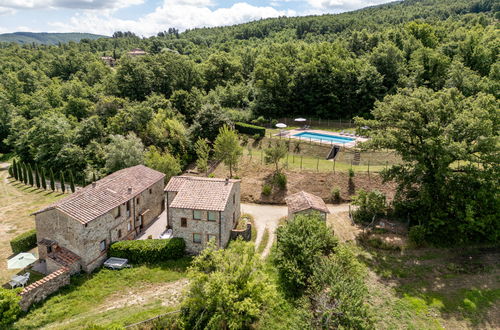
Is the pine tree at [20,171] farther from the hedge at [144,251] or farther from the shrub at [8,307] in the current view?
the shrub at [8,307]

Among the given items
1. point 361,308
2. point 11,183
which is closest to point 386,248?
point 361,308

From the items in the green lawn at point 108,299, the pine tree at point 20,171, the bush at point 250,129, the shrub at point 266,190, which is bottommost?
the green lawn at point 108,299

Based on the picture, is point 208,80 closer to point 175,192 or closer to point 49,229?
point 175,192

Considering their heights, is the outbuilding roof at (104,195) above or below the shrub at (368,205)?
above

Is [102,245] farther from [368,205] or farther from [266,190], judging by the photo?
[368,205]

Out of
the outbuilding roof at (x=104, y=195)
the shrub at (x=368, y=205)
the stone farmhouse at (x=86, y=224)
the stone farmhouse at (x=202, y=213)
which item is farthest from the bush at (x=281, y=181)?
the stone farmhouse at (x=86, y=224)
